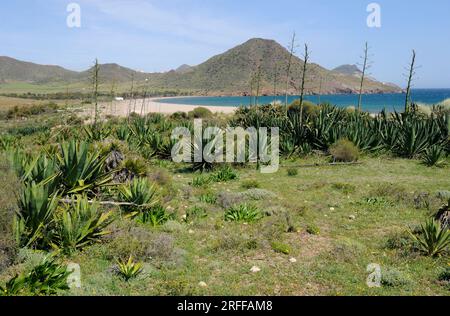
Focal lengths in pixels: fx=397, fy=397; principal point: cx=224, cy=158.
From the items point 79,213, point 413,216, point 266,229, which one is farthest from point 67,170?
point 413,216

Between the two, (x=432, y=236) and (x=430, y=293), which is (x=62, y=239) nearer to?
(x=430, y=293)

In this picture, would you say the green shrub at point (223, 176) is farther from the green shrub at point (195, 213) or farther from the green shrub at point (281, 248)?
the green shrub at point (281, 248)

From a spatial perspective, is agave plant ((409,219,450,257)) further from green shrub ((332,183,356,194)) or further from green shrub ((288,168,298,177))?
green shrub ((288,168,298,177))

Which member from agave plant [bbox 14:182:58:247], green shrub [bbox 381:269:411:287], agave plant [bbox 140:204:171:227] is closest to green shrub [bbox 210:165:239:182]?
agave plant [bbox 140:204:171:227]

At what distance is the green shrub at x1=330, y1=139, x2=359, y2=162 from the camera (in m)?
14.5

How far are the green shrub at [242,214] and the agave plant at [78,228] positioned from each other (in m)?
2.49

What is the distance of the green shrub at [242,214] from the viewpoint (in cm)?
798

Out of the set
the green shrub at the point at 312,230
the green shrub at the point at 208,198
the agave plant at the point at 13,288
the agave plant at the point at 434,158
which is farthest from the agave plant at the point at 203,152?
the agave plant at the point at 13,288

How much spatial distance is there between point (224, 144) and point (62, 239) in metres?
8.89

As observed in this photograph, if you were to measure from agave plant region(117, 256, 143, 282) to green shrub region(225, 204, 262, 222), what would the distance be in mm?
2801

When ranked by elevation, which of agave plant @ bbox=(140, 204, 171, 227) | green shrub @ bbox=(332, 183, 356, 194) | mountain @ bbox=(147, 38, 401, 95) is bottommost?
agave plant @ bbox=(140, 204, 171, 227)

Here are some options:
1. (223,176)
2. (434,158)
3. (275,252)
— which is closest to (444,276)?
(275,252)

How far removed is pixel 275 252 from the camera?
650cm

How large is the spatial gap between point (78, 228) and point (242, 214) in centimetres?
320
